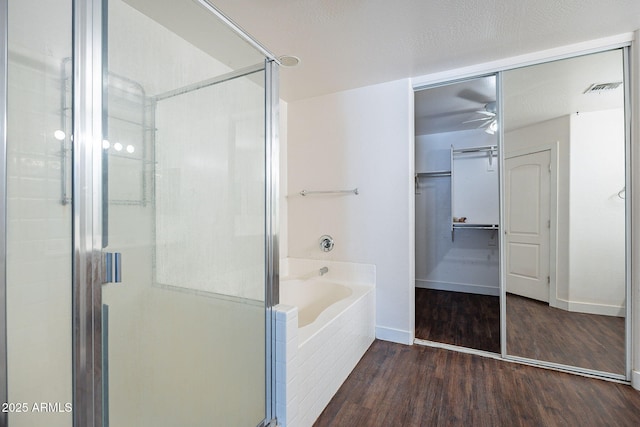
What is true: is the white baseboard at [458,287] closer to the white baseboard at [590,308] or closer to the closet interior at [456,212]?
the closet interior at [456,212]

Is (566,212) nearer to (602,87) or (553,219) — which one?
(553,219)

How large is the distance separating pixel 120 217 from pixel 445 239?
166 inches

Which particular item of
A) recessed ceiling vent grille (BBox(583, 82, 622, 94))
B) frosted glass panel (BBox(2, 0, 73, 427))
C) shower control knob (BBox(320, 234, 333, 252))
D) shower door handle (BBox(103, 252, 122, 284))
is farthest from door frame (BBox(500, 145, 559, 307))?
frosted glass panel (BBox(2, 0, 73, 427))

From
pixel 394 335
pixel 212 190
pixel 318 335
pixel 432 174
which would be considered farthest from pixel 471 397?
pixel 432 174

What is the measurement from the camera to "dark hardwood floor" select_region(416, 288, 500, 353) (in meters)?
2.65

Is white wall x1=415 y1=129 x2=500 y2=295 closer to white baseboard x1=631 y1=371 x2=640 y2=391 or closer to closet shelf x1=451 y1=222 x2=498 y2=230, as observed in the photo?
closet shelf x1=451 y1=222 x2=498 y2=230

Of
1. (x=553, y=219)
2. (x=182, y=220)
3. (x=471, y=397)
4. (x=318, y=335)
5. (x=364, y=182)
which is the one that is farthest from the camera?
(x=364, y=182)

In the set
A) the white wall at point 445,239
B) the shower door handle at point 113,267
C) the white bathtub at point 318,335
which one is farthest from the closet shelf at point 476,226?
the shower door handle at point 113,267

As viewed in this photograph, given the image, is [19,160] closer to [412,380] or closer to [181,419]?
[181,419]

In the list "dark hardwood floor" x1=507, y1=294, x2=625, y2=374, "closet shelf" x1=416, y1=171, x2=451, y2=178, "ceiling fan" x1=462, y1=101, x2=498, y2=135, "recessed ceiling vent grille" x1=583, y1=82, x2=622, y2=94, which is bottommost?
"dark hardwood floor" x1=507, y1=294, x2=625, y2=374

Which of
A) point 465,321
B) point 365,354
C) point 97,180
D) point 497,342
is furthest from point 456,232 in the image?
point 97,180

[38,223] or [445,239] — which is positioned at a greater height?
[38,223]

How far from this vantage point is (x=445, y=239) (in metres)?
4.30

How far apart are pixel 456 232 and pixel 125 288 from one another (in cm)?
421
